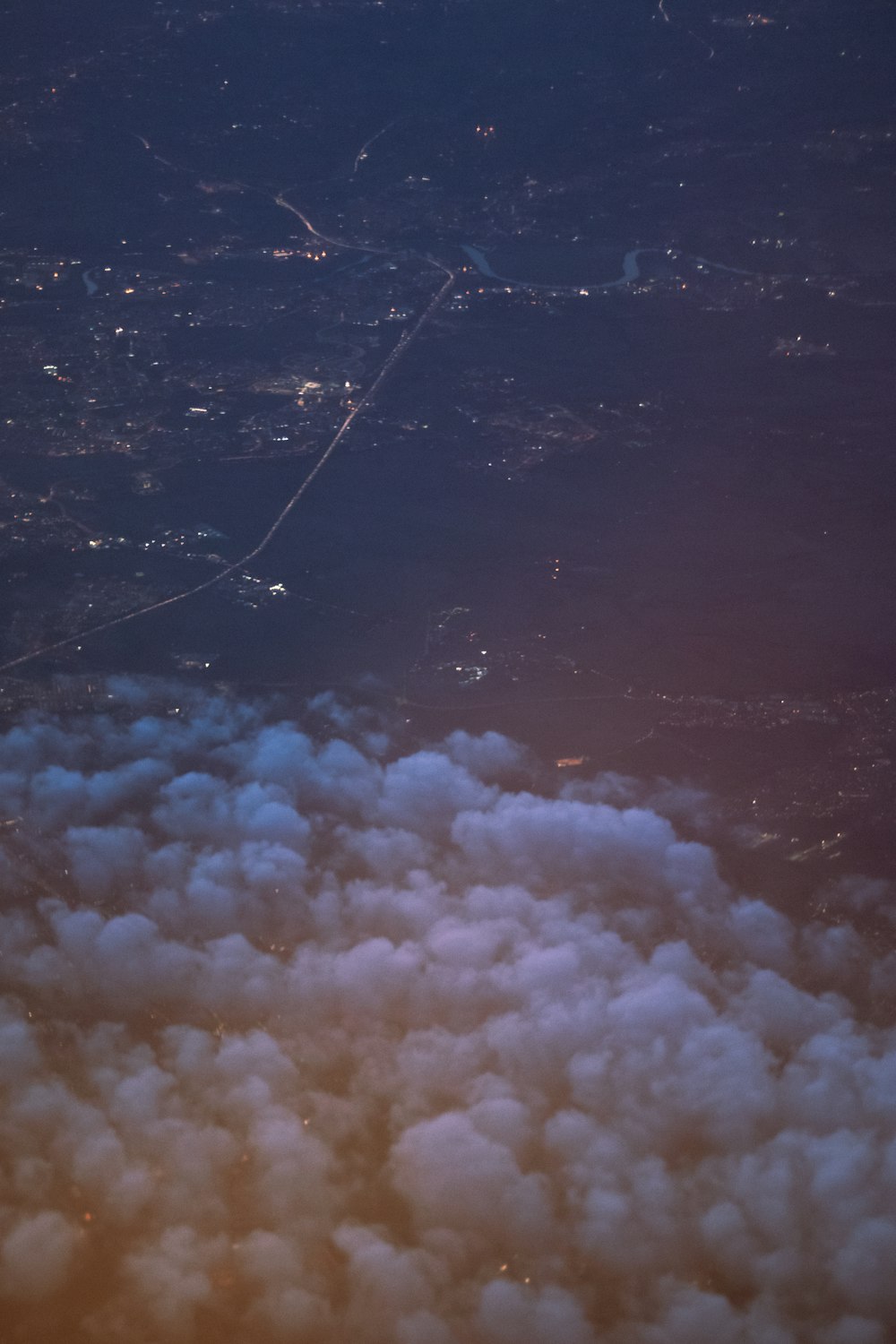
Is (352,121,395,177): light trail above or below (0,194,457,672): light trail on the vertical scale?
above

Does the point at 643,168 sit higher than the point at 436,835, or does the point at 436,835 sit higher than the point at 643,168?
the point at 643,168

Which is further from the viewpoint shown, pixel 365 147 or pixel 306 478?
pixel 365 147

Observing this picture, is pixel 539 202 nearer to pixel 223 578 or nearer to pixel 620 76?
pixel 620 76

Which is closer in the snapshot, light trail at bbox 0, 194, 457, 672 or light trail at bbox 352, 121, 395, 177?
light trail at bbox 0, 194, 457, 672

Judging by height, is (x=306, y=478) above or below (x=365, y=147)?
below

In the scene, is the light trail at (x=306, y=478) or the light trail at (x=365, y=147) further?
the light trail at (x=365, y=147)

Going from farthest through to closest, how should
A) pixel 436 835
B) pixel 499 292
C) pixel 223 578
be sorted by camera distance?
pixel 499 292 < pixel 223 578 < pixel 436 835

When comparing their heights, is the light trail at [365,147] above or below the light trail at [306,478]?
above

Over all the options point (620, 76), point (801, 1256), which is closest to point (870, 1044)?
point (801, 1256)
